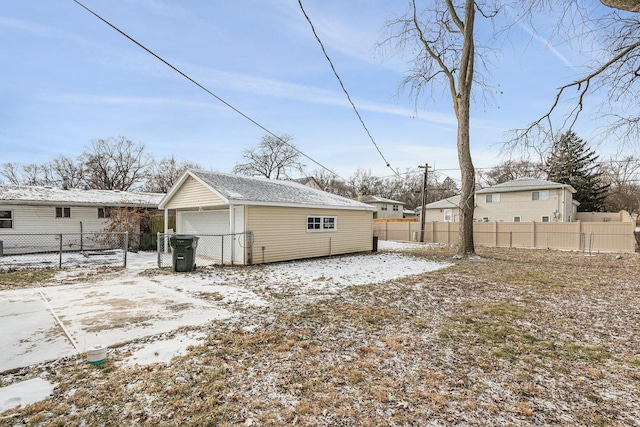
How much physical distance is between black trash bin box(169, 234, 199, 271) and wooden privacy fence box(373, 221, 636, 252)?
1814 cm

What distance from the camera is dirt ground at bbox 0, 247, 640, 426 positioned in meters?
2.58

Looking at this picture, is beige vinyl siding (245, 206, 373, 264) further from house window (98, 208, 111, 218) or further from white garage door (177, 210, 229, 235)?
house window (98, 208, 111, 218)

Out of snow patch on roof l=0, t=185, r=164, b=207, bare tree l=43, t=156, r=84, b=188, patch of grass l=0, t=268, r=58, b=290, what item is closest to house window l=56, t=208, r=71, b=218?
snow patch on roof l=0, t=185, r=164, b=207

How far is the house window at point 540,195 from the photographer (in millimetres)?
25609

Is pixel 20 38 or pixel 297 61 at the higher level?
pixel 297 61

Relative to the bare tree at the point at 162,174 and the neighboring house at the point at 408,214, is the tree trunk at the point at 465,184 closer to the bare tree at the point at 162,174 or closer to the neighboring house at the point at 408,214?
the bare tree at the point at 162,174

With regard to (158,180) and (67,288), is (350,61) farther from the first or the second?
(158,180)

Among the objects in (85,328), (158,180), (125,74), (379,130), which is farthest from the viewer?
(158,180)

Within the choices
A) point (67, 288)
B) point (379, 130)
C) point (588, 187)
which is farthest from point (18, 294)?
point (588, 187)

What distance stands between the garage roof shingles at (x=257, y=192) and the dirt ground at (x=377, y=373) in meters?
5.95

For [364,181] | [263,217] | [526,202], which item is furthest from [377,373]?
[364,181]

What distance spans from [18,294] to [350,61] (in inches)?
417

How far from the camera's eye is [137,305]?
580 centimetres

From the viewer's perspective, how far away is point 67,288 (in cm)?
710
